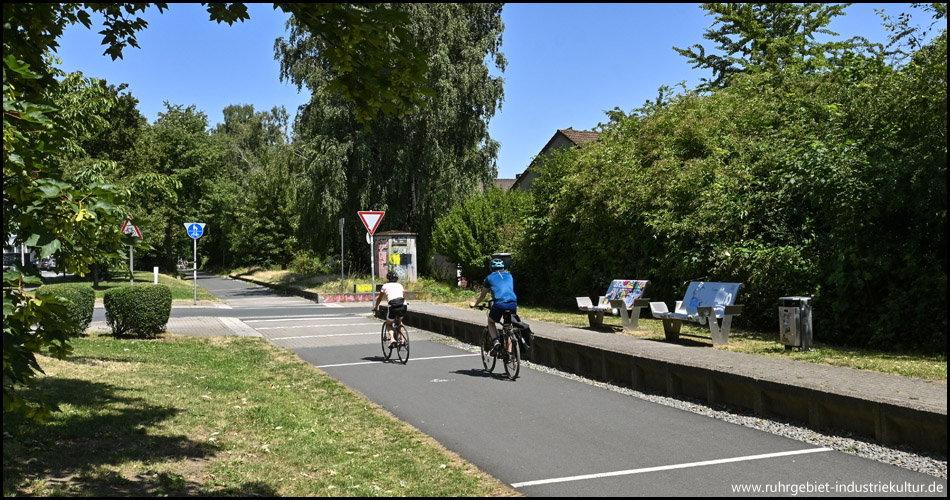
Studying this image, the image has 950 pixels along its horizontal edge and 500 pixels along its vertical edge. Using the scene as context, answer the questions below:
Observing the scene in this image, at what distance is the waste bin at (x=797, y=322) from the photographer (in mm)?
9930

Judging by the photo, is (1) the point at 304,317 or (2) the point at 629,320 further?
(1) the point at 304,317

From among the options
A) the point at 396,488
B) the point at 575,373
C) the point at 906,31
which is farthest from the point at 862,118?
the point at 396,488

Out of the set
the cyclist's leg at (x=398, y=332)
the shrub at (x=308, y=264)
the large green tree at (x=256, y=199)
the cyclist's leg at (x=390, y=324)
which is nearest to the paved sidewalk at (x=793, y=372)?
the cyclist's leg at (x=398, y=332)

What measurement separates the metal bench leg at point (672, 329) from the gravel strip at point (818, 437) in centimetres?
233

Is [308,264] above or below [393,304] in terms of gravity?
above

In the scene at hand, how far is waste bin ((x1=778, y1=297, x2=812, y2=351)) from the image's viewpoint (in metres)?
9.93

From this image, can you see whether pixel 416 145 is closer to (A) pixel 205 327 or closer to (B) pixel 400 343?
(A) pixel 205 327

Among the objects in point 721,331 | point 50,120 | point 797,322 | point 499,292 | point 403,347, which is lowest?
point 403,347

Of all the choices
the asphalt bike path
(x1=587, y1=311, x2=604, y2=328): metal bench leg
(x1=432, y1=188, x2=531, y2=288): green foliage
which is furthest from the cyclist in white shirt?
(x1=432, y1=188, x2=531, y2=288): green foliage

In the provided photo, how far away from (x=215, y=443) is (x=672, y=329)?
7344 millimetres

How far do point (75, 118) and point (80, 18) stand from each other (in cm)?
1036

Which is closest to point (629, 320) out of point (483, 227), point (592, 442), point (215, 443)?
point (592, 442)

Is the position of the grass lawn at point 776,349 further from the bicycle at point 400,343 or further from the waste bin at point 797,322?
the bicycle at point 400,343

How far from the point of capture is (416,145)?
3412cm
